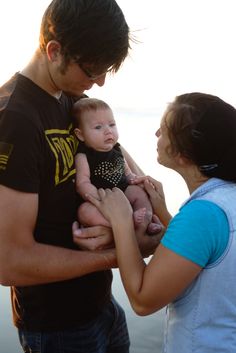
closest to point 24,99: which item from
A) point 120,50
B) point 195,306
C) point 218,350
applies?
point 120,50

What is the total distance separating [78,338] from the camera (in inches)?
78.5

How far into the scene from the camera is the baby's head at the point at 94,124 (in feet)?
6.94

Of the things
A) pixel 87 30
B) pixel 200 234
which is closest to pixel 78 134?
pixel 87 30

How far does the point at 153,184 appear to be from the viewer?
87.1 inches

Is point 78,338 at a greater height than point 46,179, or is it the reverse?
point 46,179

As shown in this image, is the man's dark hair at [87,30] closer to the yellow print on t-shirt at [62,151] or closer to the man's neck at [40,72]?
the man's neck at [40,72]

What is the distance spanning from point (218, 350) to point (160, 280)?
1.12ft

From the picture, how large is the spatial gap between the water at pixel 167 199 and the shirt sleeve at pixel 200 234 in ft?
6.74

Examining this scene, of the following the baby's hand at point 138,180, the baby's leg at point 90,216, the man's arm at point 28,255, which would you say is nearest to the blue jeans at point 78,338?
the man's arm at point 28,255

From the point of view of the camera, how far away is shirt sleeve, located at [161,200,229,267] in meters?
1.52

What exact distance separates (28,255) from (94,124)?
68 centimetres

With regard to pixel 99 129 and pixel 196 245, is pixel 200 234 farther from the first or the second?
pixel 99 129

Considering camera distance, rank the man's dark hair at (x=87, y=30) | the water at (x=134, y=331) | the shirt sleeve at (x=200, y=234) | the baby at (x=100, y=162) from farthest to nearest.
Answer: the water at (x=134, y=331) → the baby at (x=100, y=162) → the man's dark hair at (x=87, y=30) → the shirt sleeve at (x=200, y=234)

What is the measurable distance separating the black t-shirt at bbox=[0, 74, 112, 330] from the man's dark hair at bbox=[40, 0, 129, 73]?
193mm
